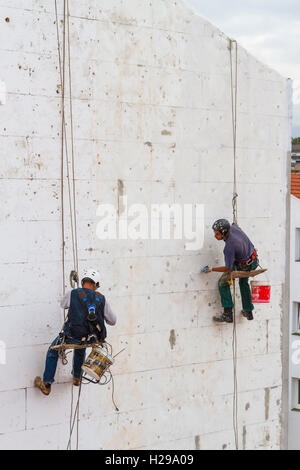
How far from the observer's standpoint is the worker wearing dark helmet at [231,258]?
348 inches

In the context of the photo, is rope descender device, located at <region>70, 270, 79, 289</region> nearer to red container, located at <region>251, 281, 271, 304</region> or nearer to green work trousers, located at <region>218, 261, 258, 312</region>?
green work trousers, located at <region>218, 261, 258, 312</region>

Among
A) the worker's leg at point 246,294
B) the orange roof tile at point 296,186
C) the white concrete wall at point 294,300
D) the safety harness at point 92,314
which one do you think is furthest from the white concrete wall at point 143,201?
the orange roof tile at point 296,186

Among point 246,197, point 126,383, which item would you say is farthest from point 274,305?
point 126,383

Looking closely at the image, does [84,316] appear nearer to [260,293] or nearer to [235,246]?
[235,246]

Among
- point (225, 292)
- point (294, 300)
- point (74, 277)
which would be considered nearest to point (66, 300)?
point (74, 277)

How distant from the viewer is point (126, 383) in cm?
894

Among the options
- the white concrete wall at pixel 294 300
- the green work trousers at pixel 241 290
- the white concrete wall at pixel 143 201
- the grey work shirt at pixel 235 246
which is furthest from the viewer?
the white concrete wall at pixel 294 300

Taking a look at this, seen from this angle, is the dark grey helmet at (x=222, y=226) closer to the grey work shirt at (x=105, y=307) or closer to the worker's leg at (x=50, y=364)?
the grey work shirt at (x=105, y=307)

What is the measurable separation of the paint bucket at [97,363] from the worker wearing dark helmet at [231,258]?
90.3 inches

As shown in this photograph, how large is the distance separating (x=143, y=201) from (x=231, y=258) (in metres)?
1.49

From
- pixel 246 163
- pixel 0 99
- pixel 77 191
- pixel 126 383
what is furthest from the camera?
pixel 246 163

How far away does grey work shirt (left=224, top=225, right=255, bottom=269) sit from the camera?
8.83 metres

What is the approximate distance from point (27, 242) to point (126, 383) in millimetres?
2522
